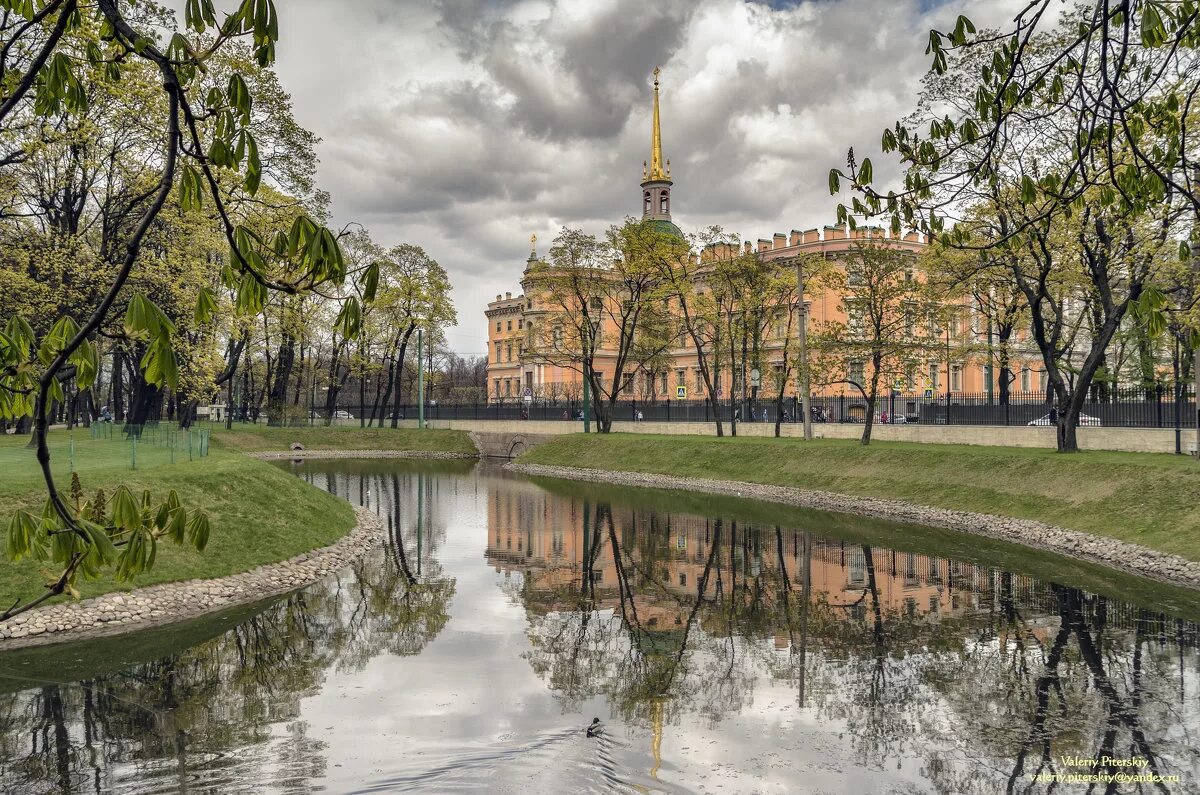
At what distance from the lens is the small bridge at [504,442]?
57688mm

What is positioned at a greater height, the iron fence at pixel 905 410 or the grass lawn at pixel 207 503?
the iron fence at pixel 905 410

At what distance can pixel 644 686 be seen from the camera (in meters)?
12.2

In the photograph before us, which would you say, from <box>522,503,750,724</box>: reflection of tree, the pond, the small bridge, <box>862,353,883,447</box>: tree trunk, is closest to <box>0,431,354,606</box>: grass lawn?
the pond

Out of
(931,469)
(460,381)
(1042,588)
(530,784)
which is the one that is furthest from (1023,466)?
(460,381)

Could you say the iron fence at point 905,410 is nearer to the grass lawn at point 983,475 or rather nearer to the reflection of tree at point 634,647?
the grass lawn at point 983,475

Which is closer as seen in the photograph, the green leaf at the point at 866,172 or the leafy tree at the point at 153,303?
the leafy tree at the point at 153,303

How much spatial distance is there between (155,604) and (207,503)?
5.04 m

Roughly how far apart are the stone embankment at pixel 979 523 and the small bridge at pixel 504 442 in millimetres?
14380

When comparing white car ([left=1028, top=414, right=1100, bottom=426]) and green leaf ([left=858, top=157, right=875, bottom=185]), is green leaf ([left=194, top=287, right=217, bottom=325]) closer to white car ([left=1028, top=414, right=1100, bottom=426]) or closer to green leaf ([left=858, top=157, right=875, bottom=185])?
green leaf ([left=858, top=157, right=875, bottom=185])

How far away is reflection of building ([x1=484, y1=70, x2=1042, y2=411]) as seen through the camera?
4677cm

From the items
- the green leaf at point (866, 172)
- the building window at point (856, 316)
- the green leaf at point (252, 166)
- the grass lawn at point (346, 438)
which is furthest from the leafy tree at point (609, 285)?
the green leaf at point (252, 166)

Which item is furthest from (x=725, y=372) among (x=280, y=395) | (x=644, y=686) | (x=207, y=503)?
(x=644, y=686)

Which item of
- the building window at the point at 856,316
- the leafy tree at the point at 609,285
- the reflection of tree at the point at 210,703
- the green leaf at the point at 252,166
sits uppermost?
the leafy tree at the point at 609,285

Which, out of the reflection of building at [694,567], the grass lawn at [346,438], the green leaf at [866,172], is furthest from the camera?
the grass lawn at [346,438]
